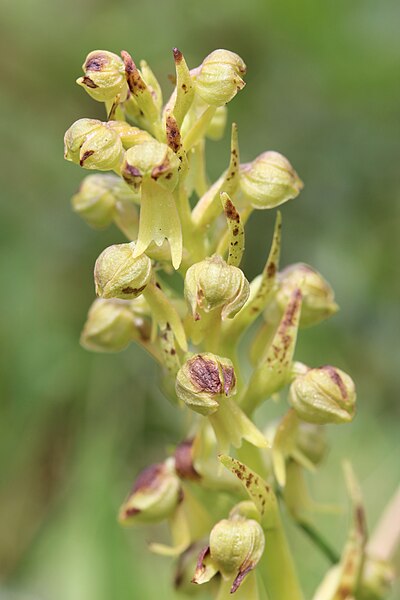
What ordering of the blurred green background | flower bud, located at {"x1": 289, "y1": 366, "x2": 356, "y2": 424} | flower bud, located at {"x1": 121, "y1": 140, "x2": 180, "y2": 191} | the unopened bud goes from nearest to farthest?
1. flower bud, located at {"x1": 121, "y1": 140, "x2": 180, "y2": 191}
2. flower bud, located at {"x1": 289, "y1": 366, "x2": 356, "y2": 424}
3. the unopened bud
4. the blurred green background

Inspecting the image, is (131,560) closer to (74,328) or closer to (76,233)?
(74,328)

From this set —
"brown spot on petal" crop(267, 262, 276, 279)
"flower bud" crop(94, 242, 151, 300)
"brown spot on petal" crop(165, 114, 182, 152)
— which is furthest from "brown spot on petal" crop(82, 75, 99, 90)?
"brown spot on petal" crop(267, 262, 276, 279)

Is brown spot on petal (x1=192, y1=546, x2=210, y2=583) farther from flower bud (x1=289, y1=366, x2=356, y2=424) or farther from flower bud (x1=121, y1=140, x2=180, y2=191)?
flower bud (x1=121, y1=140, x2=180, y2=191)

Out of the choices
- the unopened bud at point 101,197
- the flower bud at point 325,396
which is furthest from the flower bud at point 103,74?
the flower bud at point 325,396

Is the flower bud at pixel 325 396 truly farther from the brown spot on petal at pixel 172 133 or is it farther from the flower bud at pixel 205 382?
the brown spot on petal at pixel 172 133

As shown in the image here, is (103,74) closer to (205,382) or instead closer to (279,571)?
(205,382)

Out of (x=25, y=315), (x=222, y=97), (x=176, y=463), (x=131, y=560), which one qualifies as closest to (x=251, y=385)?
(x=176, y=463)

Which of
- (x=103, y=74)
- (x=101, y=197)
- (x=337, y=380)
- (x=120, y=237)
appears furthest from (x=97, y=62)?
(x=120, y=237)
